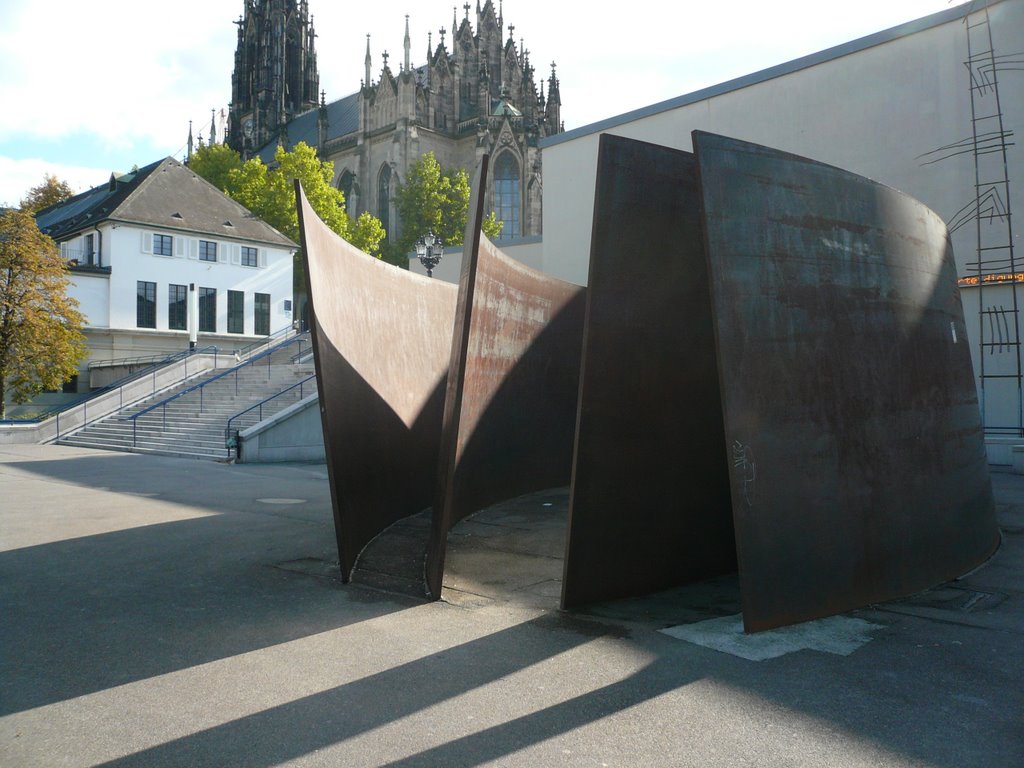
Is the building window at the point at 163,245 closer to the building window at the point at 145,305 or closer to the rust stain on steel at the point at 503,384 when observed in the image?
the building window at the point at 145,305

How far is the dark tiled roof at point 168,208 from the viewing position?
4088cm

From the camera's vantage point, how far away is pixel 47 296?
30.1m

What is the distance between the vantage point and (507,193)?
60.3 metres

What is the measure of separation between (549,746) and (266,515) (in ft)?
26.2

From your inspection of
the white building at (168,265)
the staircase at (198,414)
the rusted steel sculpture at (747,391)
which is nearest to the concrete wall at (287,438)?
the staircase at (198,414)

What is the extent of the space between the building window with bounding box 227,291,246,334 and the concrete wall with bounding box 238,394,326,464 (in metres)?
25.4

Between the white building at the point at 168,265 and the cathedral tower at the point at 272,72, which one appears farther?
the cathedral tower at the point at 272,72

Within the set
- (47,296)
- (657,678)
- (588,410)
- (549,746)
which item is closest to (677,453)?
(588,410)

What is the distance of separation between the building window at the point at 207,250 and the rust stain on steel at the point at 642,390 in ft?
131

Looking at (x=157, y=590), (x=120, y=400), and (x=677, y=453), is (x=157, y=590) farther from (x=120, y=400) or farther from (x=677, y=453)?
(x=120, y=400)

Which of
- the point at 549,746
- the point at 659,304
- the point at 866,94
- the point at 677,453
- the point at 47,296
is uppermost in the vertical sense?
the point at 866,94

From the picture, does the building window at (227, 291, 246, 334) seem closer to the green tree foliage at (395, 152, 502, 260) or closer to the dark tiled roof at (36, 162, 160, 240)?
the dark tiled roof at (36, 162, 160, 240)

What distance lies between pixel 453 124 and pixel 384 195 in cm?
830

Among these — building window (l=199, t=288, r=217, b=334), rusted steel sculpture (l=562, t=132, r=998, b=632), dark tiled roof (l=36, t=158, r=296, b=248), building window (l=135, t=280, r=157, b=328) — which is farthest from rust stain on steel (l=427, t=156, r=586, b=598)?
dark tiled roof (l=36, t=158, r=296, b=248)
